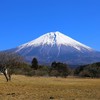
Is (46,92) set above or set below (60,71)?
below

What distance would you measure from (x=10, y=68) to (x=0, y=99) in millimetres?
37546

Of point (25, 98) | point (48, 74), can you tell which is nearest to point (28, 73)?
point (48, 74)

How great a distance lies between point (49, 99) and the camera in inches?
1051

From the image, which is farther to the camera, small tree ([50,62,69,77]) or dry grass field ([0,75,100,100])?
small tree ([50,62,69,77])

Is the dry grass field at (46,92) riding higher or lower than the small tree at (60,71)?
lower

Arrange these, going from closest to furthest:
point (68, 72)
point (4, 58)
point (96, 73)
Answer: point (4, 58) → point (96, 73) → point (68, 72)

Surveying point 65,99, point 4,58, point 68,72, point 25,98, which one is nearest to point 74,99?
point 65,99

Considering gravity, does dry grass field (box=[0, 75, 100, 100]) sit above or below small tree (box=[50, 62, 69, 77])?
below

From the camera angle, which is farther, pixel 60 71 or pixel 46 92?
pixel 60 71

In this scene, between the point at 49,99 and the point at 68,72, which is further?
the point at 68,72

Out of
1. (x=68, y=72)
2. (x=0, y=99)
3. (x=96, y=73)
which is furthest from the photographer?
(x=68, y=72)

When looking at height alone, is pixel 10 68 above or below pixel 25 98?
above

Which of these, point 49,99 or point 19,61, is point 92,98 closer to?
point 49,99

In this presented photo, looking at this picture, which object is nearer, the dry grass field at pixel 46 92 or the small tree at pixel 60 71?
the dry grass field at pixel 46 92
